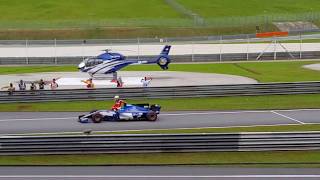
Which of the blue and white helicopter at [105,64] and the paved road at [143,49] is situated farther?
the paved road at [143,49]

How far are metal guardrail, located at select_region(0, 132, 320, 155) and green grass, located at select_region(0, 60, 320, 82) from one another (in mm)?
18109

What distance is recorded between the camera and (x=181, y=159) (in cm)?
1784

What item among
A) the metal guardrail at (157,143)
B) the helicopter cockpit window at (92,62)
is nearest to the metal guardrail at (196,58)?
the helicopter cockpit window at (92,62)

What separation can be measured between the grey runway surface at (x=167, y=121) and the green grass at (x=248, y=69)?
10901mm

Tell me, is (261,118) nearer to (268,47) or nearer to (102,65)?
(102,65)

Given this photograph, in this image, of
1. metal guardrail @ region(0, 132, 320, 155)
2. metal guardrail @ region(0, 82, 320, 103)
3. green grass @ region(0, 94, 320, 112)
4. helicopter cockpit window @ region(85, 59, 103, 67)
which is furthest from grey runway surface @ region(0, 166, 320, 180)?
helicopter cockpit window @ region(85, 59, 103, 67)

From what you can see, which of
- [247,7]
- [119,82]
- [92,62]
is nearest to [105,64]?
[92,62]

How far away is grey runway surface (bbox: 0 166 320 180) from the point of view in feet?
52.1

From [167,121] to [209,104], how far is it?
420 centimetres

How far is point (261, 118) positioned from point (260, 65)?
2166 centimetres

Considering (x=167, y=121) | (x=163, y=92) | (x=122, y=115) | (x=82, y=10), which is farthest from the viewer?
(x=82, y=10)

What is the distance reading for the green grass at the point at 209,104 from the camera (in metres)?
27.4

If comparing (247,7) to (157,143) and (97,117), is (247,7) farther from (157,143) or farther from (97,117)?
(157,143)

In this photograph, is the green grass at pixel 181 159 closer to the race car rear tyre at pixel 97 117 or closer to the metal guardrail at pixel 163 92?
the race car rear tyre at pixel 97 117
